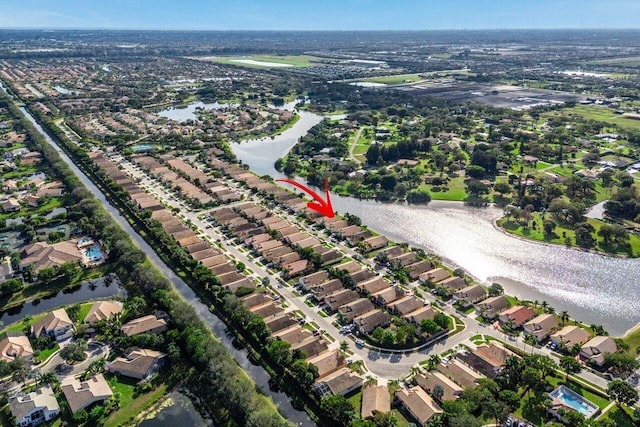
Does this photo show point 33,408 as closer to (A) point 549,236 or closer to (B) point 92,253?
(B) point 92,253

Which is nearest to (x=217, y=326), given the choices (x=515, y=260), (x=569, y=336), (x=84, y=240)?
(x=84, y=240)

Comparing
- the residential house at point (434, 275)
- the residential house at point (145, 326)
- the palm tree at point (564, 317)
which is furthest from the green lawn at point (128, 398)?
the palm tree at point (564, 317)

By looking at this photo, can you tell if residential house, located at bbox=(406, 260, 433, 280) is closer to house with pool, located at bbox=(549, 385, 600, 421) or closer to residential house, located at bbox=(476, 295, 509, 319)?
residential house, located at bbox=(476, 295, 509, 319)

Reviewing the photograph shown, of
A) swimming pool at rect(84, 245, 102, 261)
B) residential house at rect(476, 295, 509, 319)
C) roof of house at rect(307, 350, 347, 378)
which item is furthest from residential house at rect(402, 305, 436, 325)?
swimming pool at rect(84, 245, 102, 261)

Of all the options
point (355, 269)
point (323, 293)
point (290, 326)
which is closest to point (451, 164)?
point (355, 269)

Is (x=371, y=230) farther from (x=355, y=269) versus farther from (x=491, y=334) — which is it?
(x=491, y=334)

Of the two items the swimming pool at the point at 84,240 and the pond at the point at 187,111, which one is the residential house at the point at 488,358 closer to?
the swimming pool at the point at 84,240
